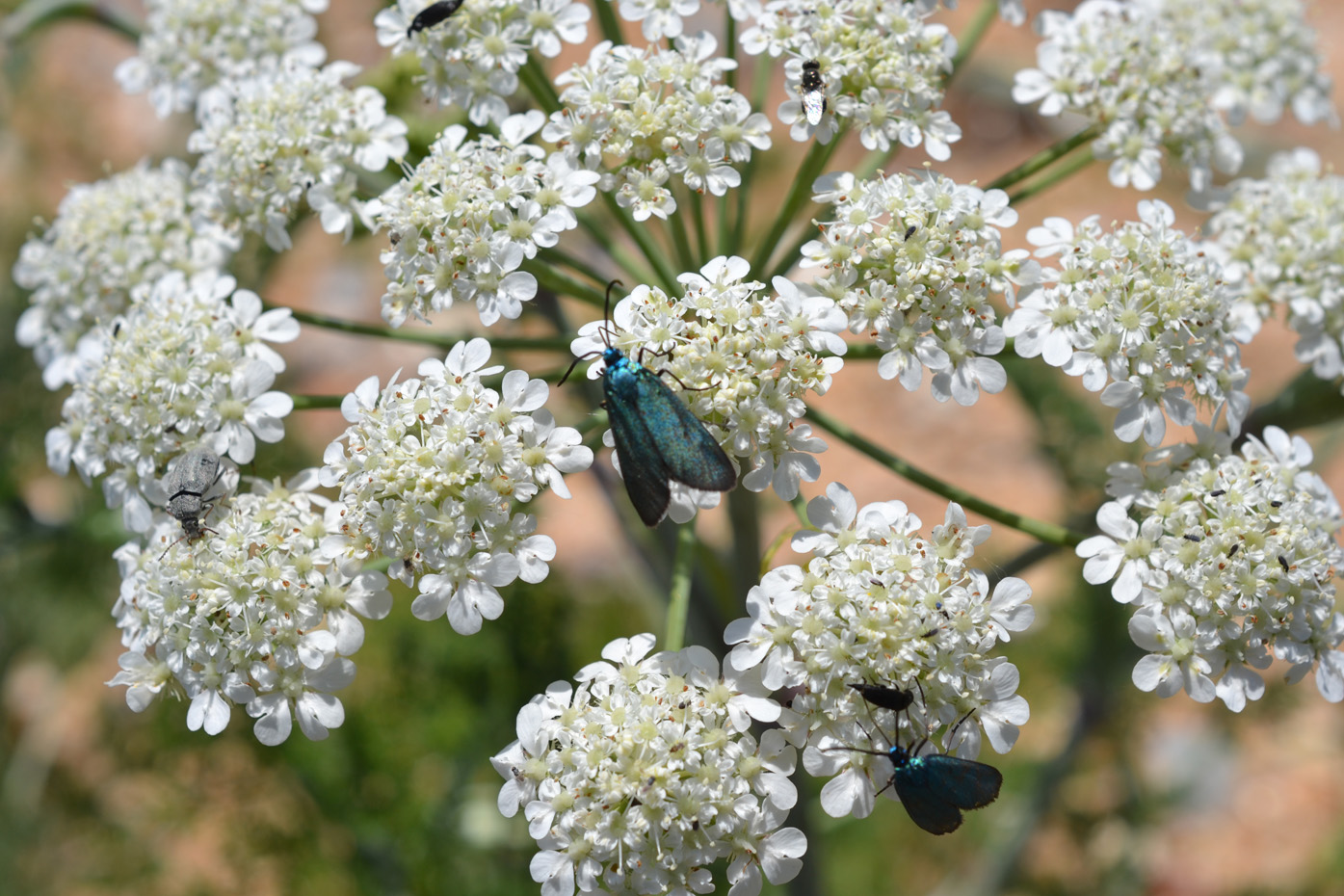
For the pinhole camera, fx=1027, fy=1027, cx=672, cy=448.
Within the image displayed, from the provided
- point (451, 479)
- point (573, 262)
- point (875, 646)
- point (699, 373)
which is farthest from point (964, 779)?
point (573, 262)

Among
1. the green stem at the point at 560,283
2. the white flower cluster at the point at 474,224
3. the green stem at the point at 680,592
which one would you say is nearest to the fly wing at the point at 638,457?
the green stem at the point at 680,592

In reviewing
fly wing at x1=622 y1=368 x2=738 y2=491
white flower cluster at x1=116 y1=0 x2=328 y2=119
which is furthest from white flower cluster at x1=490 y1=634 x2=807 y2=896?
white flower cluster at x1=116 y1=0 x2=328 y2=119

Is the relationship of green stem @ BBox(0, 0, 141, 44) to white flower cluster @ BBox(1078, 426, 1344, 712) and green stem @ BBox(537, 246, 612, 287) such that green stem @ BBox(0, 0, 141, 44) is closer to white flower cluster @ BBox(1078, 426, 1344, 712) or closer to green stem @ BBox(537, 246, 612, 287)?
green stem @ BBox(537, 246, 612, 287)

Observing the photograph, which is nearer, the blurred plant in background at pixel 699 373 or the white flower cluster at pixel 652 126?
the blurred plant in background at pixel 699 373

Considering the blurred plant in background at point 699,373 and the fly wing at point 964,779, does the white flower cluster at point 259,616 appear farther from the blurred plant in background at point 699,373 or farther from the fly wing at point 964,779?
the fly wing at point 964,779

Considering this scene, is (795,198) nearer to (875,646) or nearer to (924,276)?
(924,276)
